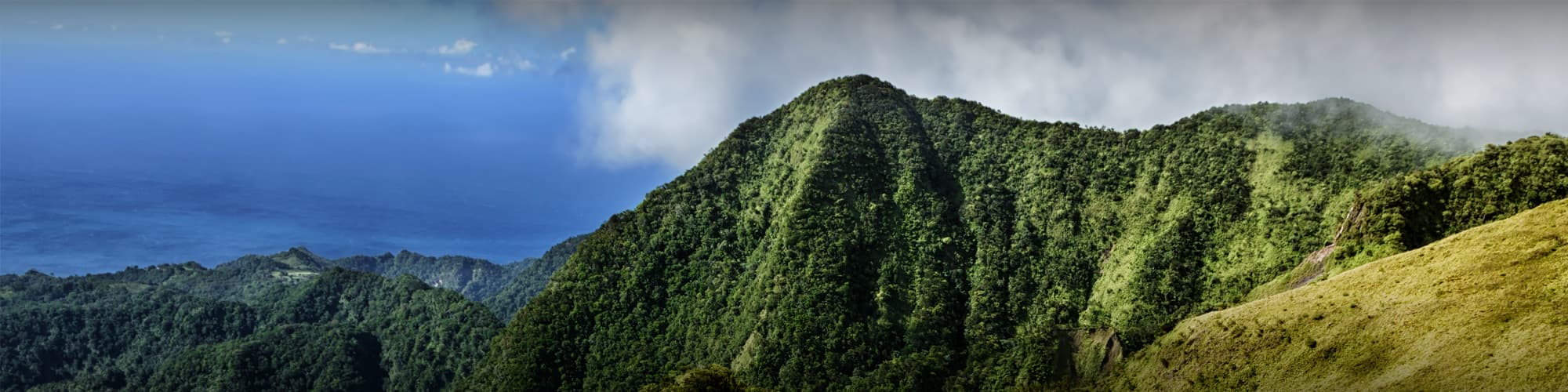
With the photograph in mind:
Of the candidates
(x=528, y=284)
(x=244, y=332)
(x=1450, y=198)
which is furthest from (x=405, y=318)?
(x=1450, y=198)

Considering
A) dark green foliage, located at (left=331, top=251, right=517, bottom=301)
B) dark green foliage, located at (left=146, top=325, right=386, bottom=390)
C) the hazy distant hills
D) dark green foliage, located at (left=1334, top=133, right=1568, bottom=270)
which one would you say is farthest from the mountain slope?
dark green foliage, located at (left=331, top=251, right=517, bottom=301)

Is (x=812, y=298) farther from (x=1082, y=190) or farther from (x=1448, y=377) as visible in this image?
(x=1448, y=377)

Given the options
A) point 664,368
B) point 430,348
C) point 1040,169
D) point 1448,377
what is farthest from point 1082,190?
point 430,348

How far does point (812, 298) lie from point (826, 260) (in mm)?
4206

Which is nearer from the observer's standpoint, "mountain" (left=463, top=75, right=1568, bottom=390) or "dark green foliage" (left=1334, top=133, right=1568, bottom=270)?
"dark green foliage" (left=1334, top=133, right=1568, bottom=270)

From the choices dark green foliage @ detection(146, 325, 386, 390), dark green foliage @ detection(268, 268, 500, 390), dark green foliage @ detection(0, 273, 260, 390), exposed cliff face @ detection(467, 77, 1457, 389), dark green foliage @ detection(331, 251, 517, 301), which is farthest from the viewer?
dark green foliage @ detection(331, 251, 517, 301)

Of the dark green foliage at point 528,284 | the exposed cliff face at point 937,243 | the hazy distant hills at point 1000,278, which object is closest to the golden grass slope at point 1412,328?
the hazy distant hills at point 1000,278

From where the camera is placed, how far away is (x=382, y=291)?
117062 mm

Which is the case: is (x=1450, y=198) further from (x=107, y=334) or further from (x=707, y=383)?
(x=107, y=334)

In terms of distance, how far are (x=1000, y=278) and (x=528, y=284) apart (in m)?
96.5

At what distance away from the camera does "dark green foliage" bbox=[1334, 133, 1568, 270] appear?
44250 mm

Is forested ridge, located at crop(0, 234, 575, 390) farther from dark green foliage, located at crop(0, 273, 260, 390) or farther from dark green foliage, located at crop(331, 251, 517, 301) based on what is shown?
dark green foliage, located at crop(331, 251, 517, 301)

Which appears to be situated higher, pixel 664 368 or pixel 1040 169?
pixel 1040 169

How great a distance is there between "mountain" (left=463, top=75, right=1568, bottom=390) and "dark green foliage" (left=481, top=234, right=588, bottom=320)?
198 feet
